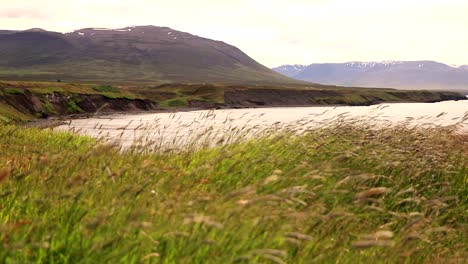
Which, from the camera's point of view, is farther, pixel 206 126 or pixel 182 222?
pixel 206 126

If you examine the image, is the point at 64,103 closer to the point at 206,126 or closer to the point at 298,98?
the point at 206,126

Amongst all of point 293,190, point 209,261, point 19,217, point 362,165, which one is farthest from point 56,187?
point 362,165

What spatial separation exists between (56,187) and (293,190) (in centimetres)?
287

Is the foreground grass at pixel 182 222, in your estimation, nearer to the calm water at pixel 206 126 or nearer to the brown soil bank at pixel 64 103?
the calm water at pixel 206 126

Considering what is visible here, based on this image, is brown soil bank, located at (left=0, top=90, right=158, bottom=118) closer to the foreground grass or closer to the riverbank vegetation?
A: the riverbank vegetation

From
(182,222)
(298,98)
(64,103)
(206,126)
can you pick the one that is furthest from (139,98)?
(182,222)

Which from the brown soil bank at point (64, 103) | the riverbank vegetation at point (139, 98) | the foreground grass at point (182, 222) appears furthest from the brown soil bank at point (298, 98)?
the foreground grass at point (182, 222)

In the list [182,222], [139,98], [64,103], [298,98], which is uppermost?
[182,222]

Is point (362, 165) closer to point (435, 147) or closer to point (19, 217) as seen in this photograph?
point (435, 147)

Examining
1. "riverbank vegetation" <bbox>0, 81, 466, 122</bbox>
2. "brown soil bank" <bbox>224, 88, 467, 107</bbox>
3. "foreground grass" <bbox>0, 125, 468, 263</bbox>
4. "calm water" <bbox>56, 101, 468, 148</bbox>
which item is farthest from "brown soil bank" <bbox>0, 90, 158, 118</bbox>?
"foreground grass" <bbox>0, 125, 468, 263</bbox>

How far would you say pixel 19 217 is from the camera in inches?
211

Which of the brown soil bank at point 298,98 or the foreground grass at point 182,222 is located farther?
the brown soil bank at point 298,98

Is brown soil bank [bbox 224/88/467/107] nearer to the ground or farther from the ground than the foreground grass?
nearer to the ground

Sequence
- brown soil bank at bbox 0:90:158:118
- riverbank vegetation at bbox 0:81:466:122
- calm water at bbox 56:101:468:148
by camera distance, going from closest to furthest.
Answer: calm water at bbox 56:101:468:148 < brown soil bank at bbox 0:90:158:118 < riverbank vegetation at bbox 0:81:466:122
